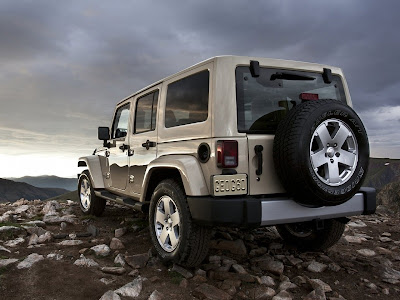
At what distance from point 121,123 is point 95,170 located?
1.09 metres

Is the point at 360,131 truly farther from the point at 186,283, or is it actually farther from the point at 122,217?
the point at 122,217

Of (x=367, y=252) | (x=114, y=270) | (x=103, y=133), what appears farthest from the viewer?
(x=103, y=133)

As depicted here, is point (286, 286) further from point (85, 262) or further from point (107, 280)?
point (85, 262)

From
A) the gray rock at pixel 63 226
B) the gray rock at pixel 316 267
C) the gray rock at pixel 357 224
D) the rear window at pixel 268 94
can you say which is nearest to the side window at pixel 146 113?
the rear window at pixel 268 94

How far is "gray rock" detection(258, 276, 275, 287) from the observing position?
126 inches

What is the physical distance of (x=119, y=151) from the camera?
514cm

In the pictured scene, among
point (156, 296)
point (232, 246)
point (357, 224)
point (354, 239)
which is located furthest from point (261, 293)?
point (357, 224)

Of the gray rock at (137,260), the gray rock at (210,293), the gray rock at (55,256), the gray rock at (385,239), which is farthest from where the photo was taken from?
the gray rock at (385,239)

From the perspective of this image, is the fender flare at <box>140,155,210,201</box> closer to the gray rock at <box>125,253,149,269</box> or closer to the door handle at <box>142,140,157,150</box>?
the door handle at <box>142,140,157,150</box>

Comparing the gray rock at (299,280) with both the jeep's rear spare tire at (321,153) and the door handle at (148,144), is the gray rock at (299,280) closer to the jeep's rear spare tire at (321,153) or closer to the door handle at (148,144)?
the jeep's rear spare tire at (321,153)

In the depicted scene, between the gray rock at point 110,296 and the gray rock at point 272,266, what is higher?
the gray rock at point 272,266

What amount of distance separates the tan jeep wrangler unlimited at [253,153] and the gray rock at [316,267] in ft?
2.40

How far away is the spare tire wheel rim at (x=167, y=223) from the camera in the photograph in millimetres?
3332

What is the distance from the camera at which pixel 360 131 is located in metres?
3.01
